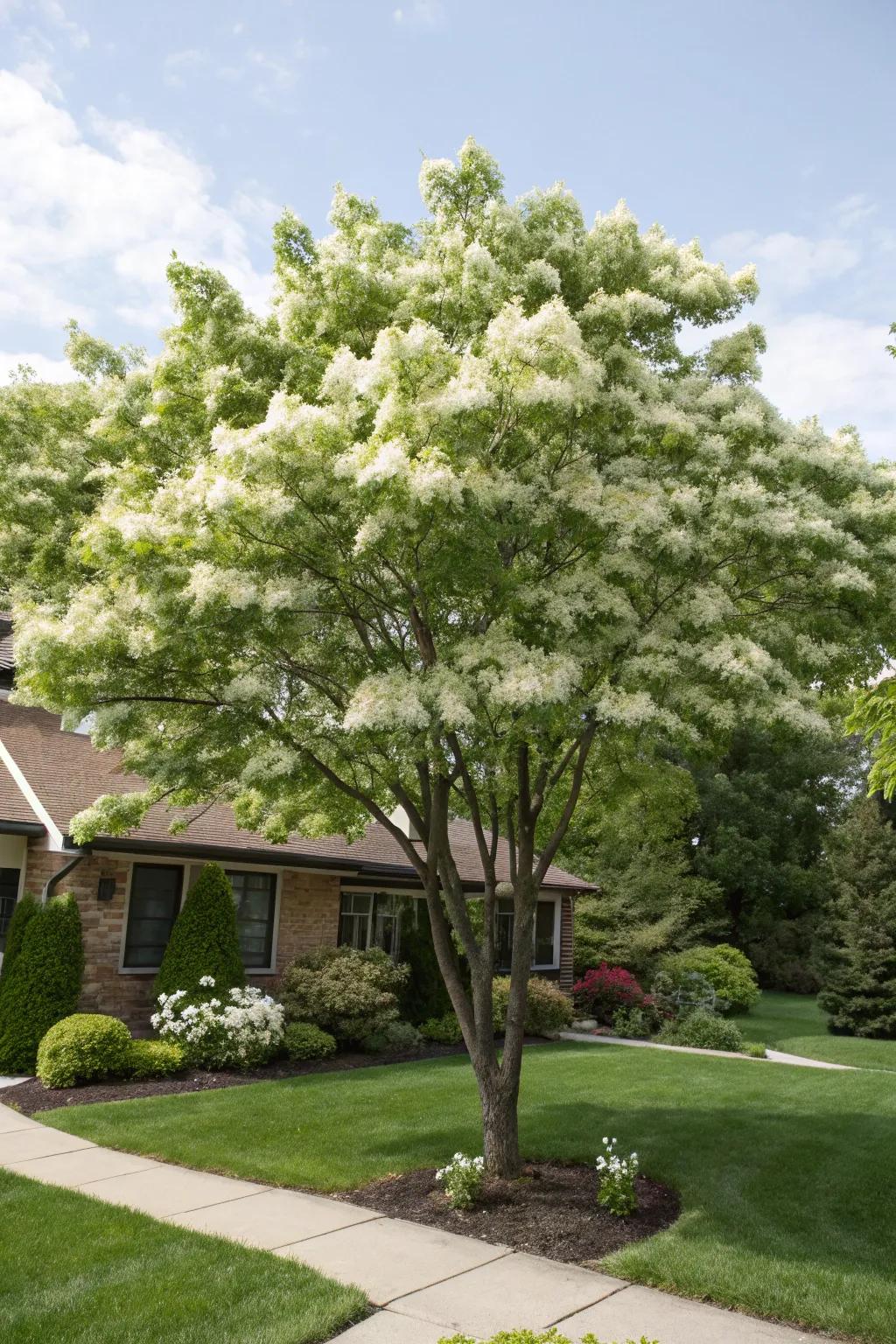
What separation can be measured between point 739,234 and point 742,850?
27.9 meters

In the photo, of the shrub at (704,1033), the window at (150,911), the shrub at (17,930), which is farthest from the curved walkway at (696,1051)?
the shrub at (17,930)

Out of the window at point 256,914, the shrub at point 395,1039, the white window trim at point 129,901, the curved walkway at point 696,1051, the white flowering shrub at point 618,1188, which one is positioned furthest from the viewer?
the curved walkway at point 696,1051

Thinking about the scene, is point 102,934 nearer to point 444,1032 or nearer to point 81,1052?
point 81,1052

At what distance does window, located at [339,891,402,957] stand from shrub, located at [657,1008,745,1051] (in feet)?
17.7

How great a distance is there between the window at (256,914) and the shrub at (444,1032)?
9.49 ft

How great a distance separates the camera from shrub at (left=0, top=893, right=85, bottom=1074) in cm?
1204

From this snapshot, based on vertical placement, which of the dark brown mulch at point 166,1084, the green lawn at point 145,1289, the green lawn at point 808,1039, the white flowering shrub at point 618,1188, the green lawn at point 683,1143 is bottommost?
the green lawn at point 808,1039

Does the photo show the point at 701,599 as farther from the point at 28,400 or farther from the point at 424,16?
the point at 28,400

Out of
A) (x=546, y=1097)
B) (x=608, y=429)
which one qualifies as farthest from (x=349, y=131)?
(x=546, y=1097)

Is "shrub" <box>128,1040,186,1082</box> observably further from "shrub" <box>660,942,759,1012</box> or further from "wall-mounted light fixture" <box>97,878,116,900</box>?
"shrub" <box>660,942,759,1012</box>

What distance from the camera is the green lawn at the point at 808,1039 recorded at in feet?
57.6

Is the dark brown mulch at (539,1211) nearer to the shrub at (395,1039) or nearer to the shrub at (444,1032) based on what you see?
the shrub at (395,1039)

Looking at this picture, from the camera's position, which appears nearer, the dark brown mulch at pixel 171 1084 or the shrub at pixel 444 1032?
the dark brown mulch at pixel 171 1084

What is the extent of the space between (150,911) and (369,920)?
4.66 m
